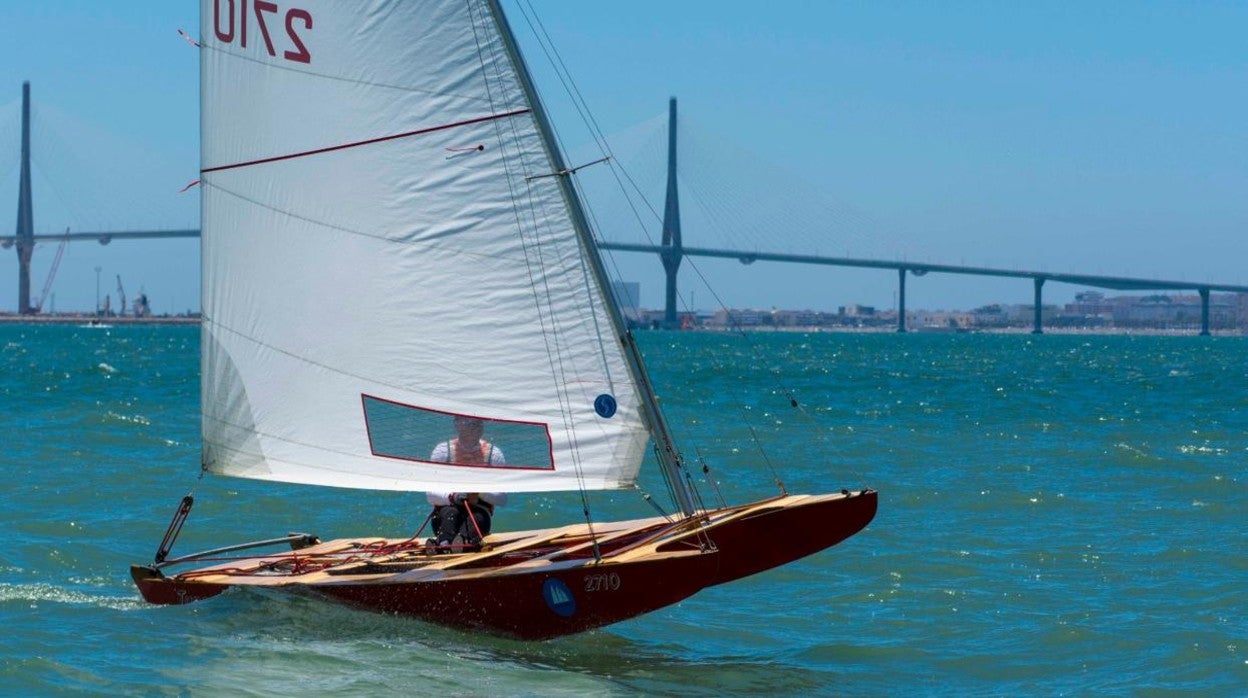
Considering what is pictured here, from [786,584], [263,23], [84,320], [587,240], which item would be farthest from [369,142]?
[84,320]

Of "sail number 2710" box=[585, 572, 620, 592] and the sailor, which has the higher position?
the sailor

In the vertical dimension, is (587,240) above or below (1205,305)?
below

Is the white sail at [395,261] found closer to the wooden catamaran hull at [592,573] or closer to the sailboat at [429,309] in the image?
the sailboat at [429,309]

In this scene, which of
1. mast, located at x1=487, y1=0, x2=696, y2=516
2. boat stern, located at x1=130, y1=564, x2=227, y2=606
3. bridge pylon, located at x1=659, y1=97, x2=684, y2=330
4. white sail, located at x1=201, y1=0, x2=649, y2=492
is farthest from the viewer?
bridge pylon, located at x1=659, y1=97, x2=684, y2=330

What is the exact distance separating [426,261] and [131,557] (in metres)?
4.81

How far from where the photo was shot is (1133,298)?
194875 mm

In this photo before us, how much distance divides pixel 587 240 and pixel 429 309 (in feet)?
2.89

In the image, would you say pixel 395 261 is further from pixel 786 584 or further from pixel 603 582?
pixel 786 584

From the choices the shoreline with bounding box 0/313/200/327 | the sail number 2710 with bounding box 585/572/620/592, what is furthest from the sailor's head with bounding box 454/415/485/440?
the shoreline with bounding box 0/313/200/327

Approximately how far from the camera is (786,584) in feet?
39.7

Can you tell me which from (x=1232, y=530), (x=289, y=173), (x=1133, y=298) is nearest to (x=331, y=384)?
(x=289, y=173)

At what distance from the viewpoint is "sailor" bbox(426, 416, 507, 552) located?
30.3 ft

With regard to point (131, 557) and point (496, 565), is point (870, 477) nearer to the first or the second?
point (131, 557)

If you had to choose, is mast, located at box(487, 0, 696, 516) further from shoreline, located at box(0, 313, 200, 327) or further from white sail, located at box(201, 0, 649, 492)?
shoreline, located at box(0, 313, 200, 327)
